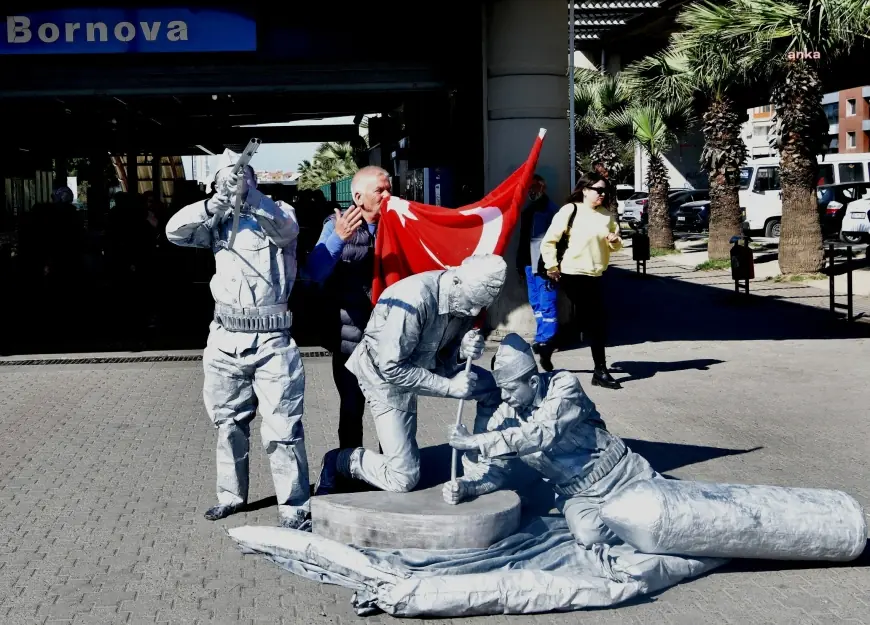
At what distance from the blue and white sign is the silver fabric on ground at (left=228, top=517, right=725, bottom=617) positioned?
777cm

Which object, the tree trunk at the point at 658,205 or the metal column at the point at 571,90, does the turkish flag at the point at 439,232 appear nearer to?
the metal column at the point at 571,90

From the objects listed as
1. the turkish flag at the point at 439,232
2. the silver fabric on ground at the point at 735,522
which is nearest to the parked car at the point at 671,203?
the turkish flag at the point at 439,232

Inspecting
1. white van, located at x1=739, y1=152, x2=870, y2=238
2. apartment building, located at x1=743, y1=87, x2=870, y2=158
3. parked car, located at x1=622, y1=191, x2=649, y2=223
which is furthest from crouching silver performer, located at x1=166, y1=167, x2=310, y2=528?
apartment building, located at x1=743, y1=87, x2=870, y2=158

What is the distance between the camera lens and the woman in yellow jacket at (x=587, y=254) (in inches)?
399

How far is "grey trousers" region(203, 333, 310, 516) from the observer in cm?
603

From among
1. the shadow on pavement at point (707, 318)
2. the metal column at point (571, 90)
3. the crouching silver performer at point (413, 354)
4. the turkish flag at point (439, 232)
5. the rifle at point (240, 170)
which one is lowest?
the shadow on pavement at point (707, 318)

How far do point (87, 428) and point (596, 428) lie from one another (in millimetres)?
4674

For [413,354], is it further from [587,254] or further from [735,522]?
[587,254]

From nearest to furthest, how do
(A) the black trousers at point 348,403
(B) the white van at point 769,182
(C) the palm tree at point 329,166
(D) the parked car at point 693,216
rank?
1. (A) the black trousers at point 348,403
2. (B) the white van at point 769,182
3. (D) the parked car at point 693,216
4. (C) the palm tree at point 329,166

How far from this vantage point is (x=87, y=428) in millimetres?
8945

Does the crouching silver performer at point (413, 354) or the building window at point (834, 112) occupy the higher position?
the building window at point (834, 112)

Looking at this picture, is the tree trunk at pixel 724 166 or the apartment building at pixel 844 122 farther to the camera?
the apartment building at pixel 844 122

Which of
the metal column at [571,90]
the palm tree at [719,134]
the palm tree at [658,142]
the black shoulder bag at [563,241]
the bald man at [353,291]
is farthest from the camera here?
the palm tree at [658,142]

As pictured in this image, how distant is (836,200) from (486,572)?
2591 centimetres
